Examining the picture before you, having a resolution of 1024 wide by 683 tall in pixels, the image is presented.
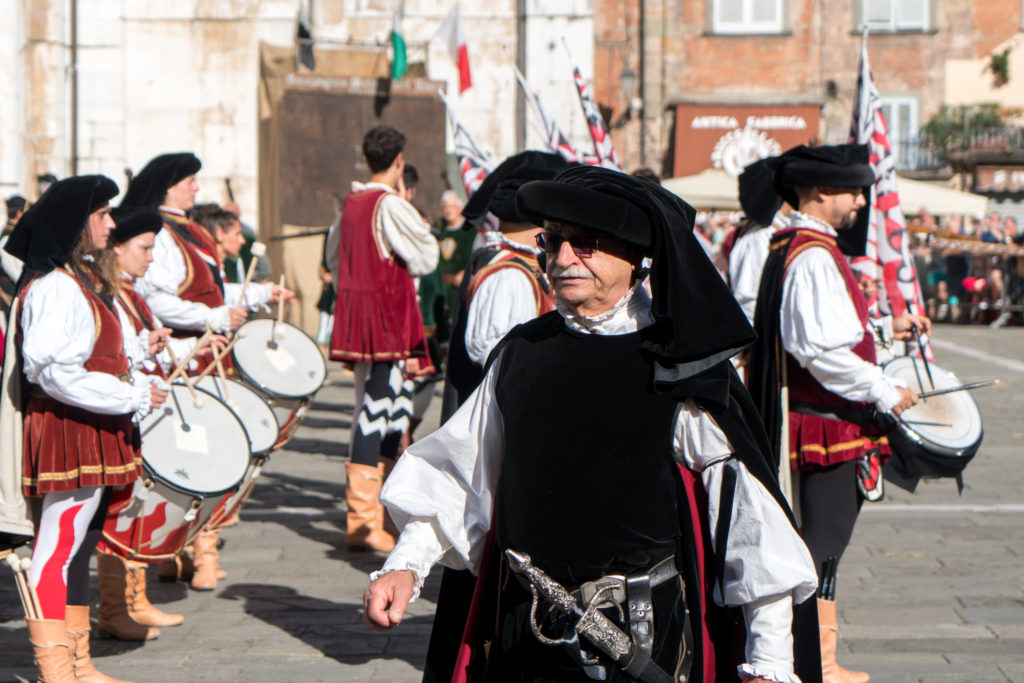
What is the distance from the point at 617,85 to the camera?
29.8m

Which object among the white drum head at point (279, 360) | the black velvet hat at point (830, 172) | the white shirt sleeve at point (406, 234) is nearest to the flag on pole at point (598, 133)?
the white shirt sleeve at point (406, 234)

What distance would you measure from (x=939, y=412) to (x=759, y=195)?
1.25 metres

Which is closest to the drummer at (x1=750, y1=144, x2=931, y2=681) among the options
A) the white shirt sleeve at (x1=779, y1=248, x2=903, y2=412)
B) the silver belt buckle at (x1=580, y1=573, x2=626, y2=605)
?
the white shirt sleeve at (x1=779, y1=248, x2=903, y2=412)

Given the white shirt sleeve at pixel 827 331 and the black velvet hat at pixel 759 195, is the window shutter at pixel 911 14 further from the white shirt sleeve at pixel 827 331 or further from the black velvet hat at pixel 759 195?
the white shirt sleeve at pixel 827 331

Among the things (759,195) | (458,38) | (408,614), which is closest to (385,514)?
(408,614)

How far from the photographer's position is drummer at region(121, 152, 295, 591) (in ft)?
22.1

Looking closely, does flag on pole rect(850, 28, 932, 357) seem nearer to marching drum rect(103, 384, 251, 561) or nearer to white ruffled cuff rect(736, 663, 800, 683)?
marching drum rect(103, 384, 251, 561)

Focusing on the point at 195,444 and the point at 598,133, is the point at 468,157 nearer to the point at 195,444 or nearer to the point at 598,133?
the point at 598,133

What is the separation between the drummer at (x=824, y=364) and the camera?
493 cm

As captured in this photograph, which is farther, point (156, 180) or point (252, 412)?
point (156, 180)

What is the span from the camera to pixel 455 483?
126 inches

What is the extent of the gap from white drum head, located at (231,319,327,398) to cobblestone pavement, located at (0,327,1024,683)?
2.67 feet

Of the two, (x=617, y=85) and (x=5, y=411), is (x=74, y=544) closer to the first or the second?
(x=5, y=411)

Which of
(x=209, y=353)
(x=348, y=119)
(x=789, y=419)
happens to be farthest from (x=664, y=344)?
(x=348, y=119)
